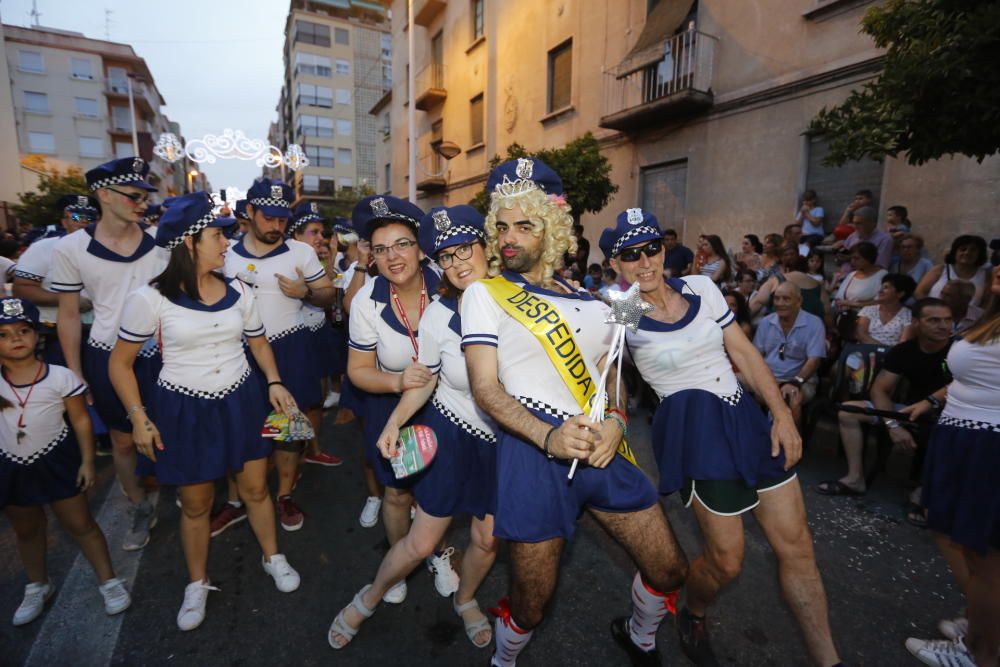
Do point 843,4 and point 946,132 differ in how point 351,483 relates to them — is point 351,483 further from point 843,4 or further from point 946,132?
point 843,4

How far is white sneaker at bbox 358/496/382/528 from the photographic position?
3982mm

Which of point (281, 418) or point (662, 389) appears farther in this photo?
point (281, 418)

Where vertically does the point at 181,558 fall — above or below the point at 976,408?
below

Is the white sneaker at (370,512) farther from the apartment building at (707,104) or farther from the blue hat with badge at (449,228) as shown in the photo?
the apartment building at (707,104)

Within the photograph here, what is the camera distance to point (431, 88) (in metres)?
23.5

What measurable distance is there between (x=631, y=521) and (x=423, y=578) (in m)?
1.79

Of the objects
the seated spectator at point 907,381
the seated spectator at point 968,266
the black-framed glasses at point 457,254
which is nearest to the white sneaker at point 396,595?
the black-framed glasses at point 457,254

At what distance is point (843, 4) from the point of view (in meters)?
8.83

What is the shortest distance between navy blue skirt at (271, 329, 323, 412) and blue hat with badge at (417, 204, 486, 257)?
2.32m

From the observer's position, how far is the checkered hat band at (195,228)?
109 inches

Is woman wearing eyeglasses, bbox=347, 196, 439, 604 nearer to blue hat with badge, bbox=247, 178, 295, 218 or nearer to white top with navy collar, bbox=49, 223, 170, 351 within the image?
blue hat with badge, bbox=247, 178, 295, 218

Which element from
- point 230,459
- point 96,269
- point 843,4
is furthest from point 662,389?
point 843,4

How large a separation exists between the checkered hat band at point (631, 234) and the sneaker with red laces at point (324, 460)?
3839 mm

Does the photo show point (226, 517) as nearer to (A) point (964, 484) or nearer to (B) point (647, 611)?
(B) point (647, 611)
